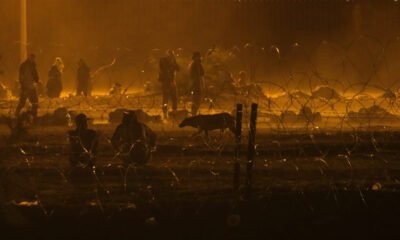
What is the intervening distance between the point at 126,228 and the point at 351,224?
6.56ft

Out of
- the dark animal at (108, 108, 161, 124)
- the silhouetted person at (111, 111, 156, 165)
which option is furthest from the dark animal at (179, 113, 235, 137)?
the dark animal at (108, 108, 161, 124)

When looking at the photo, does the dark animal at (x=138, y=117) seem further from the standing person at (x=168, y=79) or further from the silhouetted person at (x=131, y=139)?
the silhouetted person at (x=131, y=139)

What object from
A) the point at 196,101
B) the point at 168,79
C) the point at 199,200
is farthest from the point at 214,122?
the point at 168,79

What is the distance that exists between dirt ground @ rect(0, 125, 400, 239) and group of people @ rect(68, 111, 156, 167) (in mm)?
184

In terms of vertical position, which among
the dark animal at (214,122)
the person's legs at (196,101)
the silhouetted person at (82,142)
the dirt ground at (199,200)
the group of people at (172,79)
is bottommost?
the dirt ground at (199,200)

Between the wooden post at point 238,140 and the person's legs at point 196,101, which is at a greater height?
the person's legs at point 196,101

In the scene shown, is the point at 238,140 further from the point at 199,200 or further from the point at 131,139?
the point at 131,139

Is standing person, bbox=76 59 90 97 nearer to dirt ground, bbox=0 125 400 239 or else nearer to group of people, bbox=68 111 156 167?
dirt ground, bbox=0 125 400 239

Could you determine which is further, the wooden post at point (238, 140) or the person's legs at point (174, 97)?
the person's legs at point (174, 97)

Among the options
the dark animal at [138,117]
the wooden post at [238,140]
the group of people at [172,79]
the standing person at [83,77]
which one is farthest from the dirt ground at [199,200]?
the standing person at [83,77]

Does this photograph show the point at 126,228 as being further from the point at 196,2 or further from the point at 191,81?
the point at 196,2

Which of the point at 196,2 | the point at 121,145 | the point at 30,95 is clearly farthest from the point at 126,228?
the point at 196,2

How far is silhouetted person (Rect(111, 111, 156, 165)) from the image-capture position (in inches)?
370

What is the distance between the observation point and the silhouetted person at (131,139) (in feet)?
30.9
